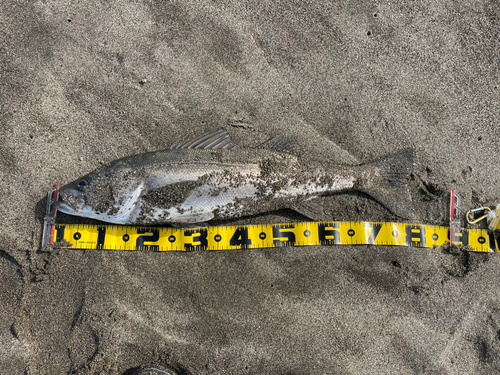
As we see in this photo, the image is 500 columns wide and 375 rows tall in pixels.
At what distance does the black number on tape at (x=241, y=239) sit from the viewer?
4121 mm

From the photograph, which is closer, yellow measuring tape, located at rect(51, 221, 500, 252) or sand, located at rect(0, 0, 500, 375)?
sand, located at rect(0, 0, 500, 375)

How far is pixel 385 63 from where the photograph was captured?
443 centimetres

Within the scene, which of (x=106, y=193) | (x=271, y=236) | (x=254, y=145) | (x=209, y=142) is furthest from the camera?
(x=254, y=145)

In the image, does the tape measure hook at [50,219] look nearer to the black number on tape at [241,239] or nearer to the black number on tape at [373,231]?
the black number on tape at [241,239]

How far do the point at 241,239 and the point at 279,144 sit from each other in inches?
56.1

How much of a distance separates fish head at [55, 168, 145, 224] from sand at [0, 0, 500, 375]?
22.4 inches

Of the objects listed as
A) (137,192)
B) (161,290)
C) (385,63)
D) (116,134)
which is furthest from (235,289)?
(385,63)

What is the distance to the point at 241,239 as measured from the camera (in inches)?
163

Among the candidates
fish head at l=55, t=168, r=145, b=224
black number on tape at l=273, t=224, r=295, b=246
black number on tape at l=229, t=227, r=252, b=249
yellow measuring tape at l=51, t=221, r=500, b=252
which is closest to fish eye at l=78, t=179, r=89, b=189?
fish head at l=55, t=168, r=145, b=224

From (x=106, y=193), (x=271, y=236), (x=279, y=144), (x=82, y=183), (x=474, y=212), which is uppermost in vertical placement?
(x=279, y=144)

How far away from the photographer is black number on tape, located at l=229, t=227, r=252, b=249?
412 cm

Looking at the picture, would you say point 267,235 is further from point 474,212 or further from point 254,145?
point 474,212

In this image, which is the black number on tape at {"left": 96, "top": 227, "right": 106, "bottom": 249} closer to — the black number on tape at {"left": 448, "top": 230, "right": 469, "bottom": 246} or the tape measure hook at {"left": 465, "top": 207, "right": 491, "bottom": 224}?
the black number on tape at {"left": 448, "top": 230, "right": 469, "bottom": 246}

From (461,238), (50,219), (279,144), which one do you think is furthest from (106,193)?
(461,238)
